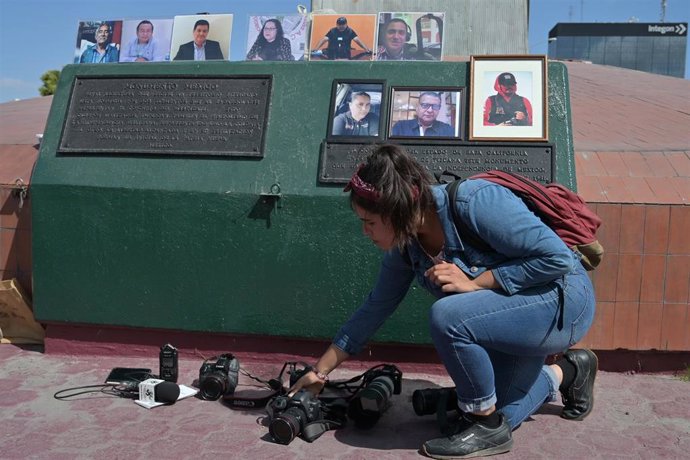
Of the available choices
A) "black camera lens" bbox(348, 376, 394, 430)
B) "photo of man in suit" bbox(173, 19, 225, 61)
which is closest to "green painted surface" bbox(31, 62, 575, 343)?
"black camera lens" bbox(348, 376, 394, 430)

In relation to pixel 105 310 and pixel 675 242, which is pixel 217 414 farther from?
pixel 675 242

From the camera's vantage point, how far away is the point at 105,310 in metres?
4.60

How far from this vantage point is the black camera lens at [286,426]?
3.30 m

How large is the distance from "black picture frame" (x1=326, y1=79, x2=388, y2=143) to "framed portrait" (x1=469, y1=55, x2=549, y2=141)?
1.86 ft

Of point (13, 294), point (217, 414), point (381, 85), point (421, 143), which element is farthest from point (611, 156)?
point (13, 294)

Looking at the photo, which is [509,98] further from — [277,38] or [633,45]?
[633,45]

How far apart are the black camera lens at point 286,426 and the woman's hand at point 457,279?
37.9 inches

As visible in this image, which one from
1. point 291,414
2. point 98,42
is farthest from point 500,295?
point 98,42

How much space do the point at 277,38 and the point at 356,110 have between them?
5.29ft

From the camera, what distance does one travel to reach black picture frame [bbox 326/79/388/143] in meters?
4.45

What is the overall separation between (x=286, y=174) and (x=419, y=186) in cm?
164

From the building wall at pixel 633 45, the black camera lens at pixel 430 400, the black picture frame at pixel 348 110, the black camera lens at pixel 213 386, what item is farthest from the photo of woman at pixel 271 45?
the building wall at pixel 633 45

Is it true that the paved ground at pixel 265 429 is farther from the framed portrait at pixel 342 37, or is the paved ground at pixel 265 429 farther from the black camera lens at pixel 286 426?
the framed portrait at pixel 342 37

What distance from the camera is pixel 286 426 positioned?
10.8 ft
